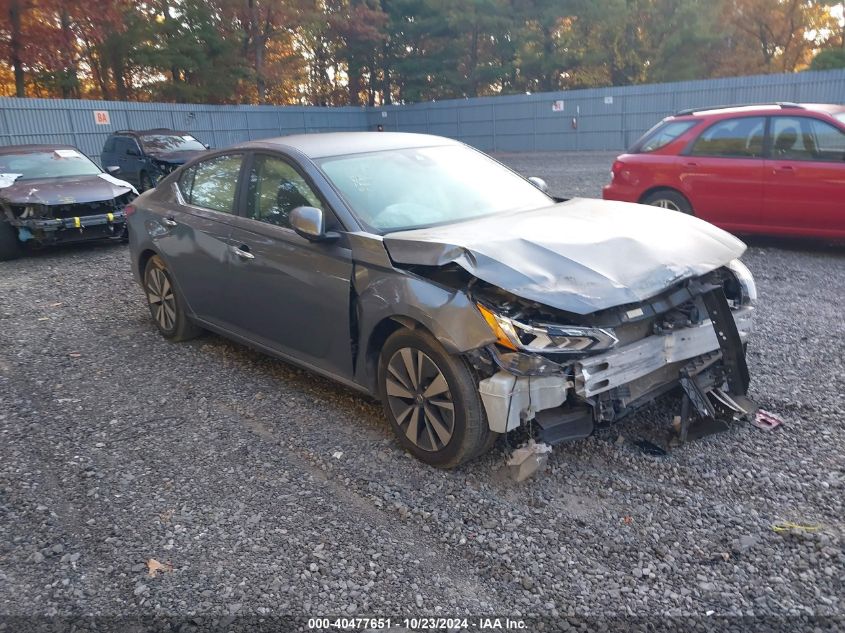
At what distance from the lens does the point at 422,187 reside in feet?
15.1

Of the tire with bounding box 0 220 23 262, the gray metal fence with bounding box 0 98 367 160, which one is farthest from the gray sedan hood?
the gray metal fence with bounding box 0 98 367 160

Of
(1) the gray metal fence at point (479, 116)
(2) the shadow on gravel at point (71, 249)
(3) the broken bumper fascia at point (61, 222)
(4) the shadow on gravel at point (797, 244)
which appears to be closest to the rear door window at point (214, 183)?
(3) the broken bumper fascia at point (61, 222)

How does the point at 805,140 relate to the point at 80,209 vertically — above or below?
above

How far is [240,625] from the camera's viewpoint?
2.74m

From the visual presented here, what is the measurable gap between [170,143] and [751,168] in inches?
513

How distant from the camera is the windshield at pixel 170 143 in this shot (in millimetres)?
16547

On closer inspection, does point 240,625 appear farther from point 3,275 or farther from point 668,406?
point 3,275

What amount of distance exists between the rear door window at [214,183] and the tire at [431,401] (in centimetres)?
194

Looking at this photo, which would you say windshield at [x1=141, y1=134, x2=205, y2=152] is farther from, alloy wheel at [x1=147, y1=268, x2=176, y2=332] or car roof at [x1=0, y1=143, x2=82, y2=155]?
alloy wheel at [x1=147, y1=268, x2=176, y2=332]

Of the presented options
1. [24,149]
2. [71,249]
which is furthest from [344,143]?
[24,149]

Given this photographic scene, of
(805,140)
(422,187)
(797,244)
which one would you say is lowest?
(797,244)

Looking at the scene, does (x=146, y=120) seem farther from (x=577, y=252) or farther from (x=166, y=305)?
(x=577, y=252)

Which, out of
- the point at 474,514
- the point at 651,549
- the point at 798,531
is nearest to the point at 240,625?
the point at 474,514

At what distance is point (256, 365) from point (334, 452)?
1678 mm
